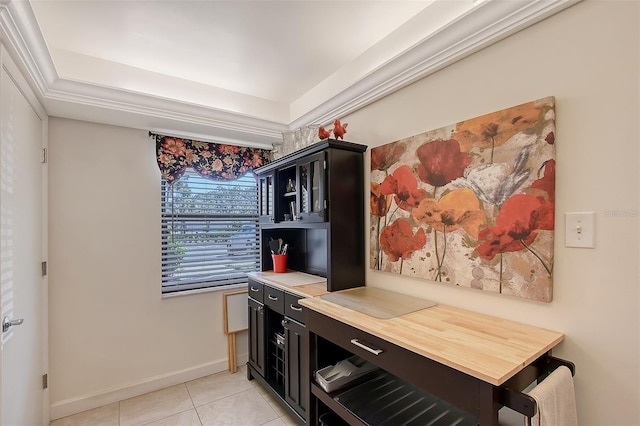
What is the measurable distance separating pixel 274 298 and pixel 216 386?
1120 mm

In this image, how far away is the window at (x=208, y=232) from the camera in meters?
2.83

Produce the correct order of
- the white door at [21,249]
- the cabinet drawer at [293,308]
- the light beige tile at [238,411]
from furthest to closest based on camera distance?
1. the light beige tile at [238,411]
2. the cabinet drawer at [293,308]
3. the white door at [21,249]

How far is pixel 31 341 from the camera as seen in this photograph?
1.92 m

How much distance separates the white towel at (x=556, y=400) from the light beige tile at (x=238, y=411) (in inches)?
73.1

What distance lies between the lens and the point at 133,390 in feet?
8.43

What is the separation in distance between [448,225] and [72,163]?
281 centimetres

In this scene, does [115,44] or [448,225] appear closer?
[448,225]

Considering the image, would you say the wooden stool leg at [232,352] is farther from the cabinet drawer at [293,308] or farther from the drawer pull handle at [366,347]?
the drawer pull handle at [366,347]

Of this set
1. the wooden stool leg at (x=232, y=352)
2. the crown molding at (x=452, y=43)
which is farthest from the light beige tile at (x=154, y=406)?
the crown molding at (x=452, y=43)

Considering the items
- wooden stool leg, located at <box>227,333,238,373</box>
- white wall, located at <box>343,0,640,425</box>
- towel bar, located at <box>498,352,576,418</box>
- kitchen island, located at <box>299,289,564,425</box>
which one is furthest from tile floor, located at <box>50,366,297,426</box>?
white wall, located at <box>343,0,640,425</box>

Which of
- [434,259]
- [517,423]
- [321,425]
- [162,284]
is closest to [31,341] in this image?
[162,284]

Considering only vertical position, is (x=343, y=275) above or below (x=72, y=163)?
below

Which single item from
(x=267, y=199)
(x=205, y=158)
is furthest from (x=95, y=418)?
(x=205, y=158)

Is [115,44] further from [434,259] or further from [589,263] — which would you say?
[589,263]
